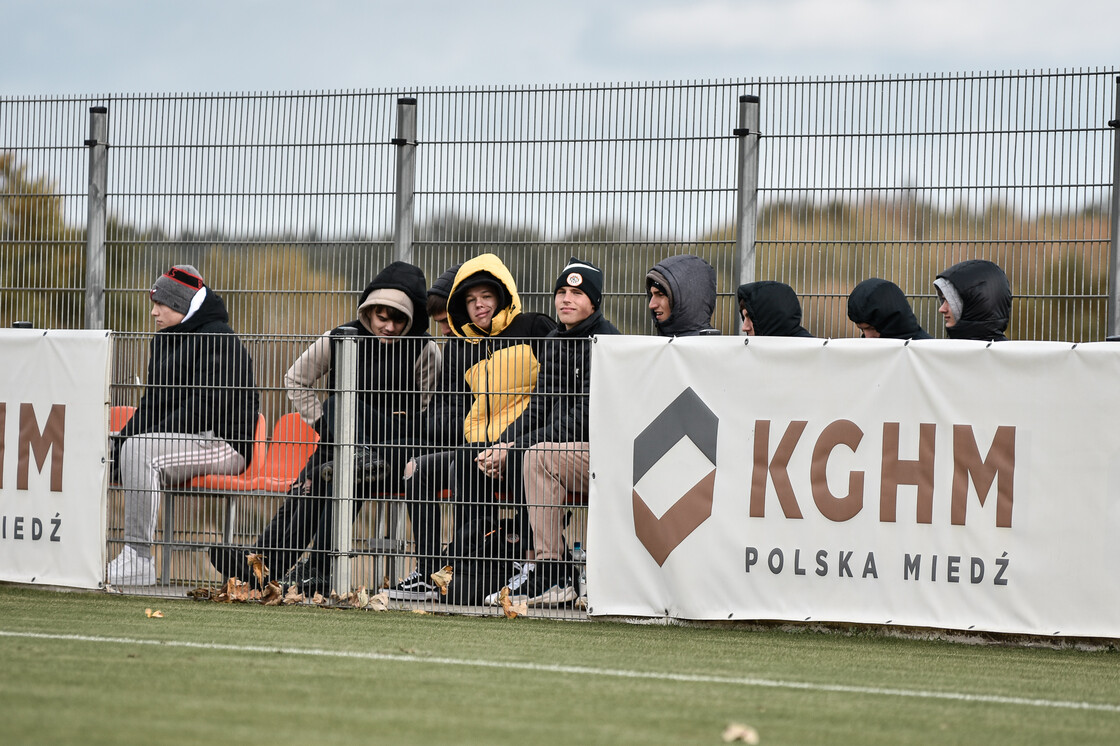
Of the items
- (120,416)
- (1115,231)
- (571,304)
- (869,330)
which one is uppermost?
(1115,231)

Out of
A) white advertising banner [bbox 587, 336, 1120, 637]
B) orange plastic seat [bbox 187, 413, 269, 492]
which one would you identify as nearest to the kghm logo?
white advertising banner [bbox 587, 336, 1120, 637]

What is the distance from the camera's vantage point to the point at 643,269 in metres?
9.48

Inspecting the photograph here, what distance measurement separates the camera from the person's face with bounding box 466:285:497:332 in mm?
8422

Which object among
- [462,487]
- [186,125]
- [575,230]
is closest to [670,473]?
[462,487]

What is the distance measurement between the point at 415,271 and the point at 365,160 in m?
2.15

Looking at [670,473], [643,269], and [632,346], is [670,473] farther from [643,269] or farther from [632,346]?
[643,269]

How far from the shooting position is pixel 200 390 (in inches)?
304

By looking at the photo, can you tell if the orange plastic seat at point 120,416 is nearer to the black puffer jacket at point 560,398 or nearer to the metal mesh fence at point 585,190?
the black puffer jacket at point 560,398

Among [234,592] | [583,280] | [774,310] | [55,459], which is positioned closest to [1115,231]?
[774,310]

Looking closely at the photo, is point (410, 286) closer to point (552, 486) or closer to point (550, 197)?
point (552, 486)

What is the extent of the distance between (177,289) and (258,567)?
6.64ft

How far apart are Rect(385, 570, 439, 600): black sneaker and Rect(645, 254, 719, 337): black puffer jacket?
191 centimetres

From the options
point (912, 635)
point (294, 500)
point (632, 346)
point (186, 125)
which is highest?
point (186, 125)

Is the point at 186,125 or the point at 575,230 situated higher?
the point at 186,125
